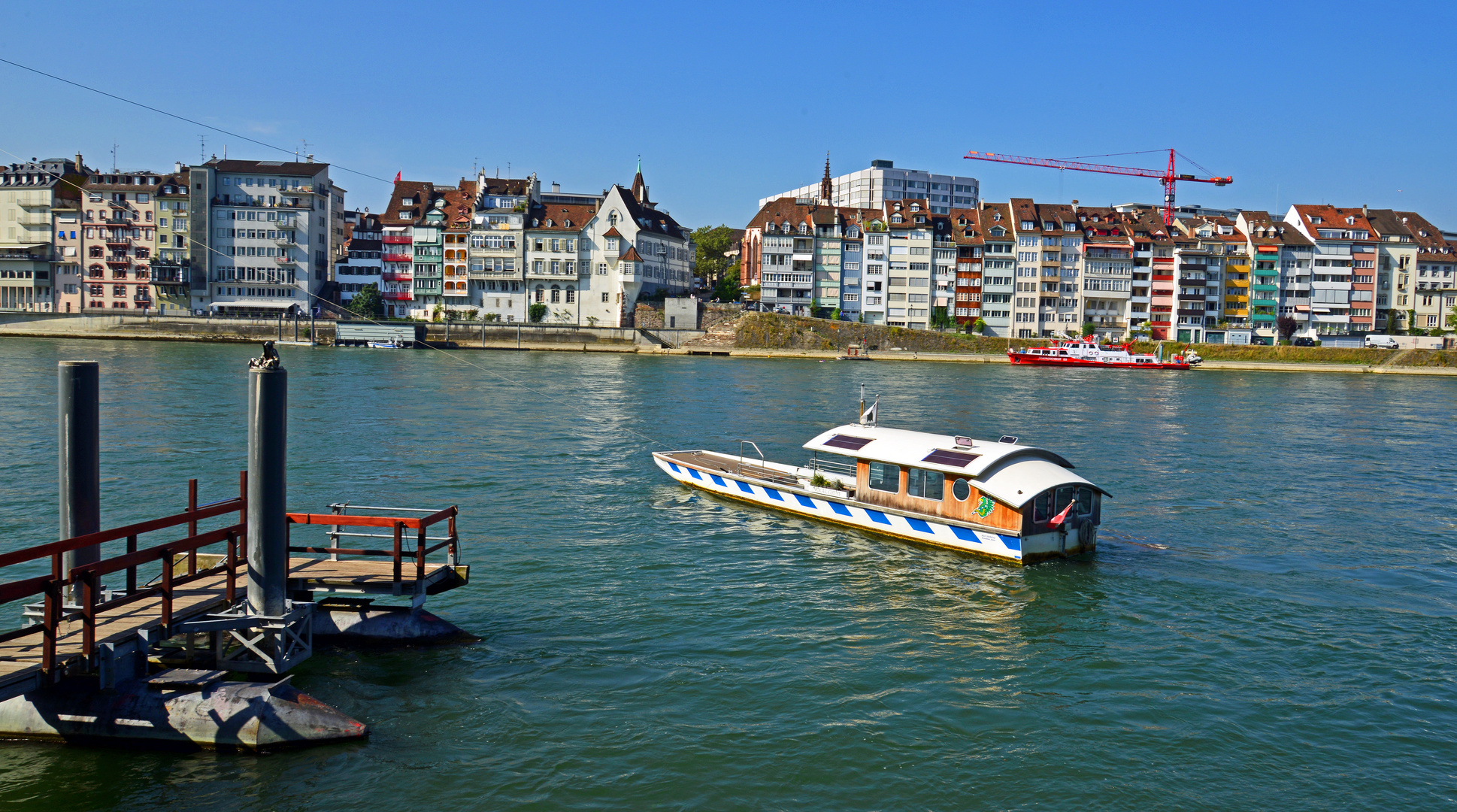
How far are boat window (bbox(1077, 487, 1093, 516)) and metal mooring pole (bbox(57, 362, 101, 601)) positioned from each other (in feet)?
58.5

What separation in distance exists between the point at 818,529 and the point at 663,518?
151 inches

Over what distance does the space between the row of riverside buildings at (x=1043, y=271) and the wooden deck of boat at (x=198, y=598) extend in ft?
357

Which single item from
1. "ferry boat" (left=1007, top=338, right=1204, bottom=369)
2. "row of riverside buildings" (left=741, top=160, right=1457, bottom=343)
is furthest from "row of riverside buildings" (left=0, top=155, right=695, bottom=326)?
"ferry boat" (left=1007, top=338, right=1204, bottom=369)

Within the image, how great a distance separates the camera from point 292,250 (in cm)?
12050

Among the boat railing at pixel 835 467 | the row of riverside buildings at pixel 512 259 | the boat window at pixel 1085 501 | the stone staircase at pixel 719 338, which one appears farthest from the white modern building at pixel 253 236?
the boat window at pixel 1085 501

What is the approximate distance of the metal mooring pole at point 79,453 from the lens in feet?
39.1

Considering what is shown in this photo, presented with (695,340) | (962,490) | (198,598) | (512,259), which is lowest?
(198,598)

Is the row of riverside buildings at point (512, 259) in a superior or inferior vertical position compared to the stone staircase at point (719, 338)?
superior

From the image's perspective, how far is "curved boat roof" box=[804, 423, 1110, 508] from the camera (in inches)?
859

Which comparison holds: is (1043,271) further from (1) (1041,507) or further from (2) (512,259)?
(1) (1041,507)

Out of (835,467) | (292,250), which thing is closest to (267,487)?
(835,467)

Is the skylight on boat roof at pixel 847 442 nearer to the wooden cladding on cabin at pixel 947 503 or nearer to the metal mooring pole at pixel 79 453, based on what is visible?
the wooden cladding on cabin at pixel 947 503

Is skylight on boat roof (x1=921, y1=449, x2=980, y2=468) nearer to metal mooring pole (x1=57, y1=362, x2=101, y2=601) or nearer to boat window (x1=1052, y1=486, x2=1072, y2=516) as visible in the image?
boat window (x1=1052, y1=486, x2=1072, y2=516)

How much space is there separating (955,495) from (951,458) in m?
0.80
